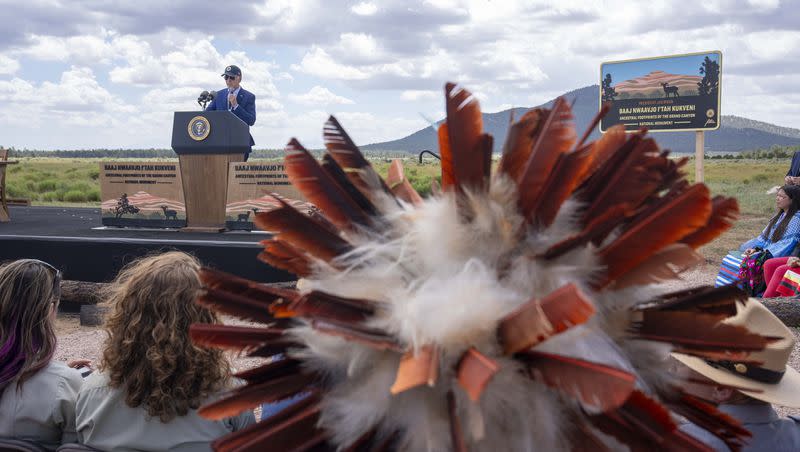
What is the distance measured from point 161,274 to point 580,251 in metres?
1.66

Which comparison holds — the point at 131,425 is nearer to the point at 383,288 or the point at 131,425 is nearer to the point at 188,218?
the point at 383,288

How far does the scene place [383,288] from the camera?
2.05 feet

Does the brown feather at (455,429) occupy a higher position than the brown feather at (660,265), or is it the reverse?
the brown feather at (660,265)

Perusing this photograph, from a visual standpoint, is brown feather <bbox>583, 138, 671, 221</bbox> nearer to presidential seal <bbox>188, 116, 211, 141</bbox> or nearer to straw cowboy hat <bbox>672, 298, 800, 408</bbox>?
straw cowboy hat <bbox>672, 298, 800, 408</bbox>

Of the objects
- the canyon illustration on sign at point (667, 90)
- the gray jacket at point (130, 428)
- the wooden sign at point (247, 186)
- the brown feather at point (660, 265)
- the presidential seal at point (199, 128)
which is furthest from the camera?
the canyon illustration on sign at point (667, 90)

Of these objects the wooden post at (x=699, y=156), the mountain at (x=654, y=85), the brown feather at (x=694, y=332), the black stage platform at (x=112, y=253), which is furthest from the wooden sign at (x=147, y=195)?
the brown feather at (x=694, y=332)

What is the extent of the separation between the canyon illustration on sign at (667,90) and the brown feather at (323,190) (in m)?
10.5

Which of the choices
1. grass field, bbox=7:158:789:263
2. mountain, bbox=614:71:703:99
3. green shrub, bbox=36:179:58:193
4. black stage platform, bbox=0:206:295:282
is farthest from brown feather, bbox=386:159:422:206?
green shrub, bbox=36:179:58:193

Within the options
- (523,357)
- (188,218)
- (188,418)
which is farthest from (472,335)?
(188,218)

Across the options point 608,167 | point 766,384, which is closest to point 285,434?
point 608,167

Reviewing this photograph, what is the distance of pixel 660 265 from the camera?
0.61 metres

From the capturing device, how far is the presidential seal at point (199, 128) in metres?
9.11

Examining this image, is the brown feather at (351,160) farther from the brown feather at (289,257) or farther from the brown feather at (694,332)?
the brown feather at (694,332)

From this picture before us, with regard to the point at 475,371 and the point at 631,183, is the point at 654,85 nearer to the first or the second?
the point at 631,183
